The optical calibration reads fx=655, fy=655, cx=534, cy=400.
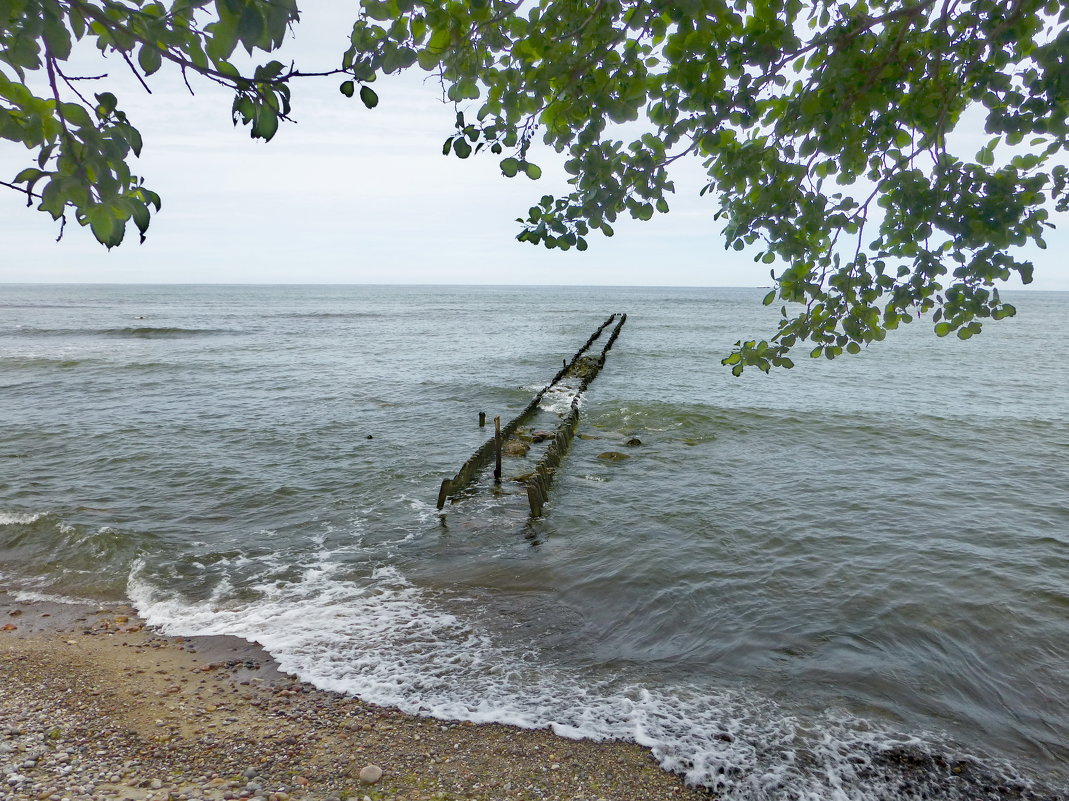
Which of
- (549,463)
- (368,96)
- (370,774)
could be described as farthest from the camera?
(549,463)

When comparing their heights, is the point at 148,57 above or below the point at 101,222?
above

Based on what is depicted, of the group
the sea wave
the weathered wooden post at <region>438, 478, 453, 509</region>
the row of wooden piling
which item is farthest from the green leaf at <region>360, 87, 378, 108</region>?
the weathered wooden post at <region>438, 478, 453, 509</region>

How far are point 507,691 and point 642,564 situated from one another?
4794 millimetres

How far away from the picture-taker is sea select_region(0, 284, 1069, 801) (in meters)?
7.82

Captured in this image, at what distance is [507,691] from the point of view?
8.28 m

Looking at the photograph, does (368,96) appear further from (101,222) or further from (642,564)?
(642,564)

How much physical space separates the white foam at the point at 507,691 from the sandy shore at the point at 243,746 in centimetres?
31

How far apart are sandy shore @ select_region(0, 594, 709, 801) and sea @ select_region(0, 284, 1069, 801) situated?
18.0 inches

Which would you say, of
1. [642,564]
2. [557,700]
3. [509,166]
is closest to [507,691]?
[557,700]

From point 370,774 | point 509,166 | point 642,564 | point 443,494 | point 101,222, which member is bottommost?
point 642,564

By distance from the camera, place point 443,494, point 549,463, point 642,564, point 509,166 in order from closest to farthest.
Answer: point 509,166
point 642,564
point 443,494
point 549,463

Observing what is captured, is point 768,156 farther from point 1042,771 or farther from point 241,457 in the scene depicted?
point 241,457

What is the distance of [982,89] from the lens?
4.14 m

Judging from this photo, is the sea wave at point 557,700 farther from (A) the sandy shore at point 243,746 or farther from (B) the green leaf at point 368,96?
(B) the green leaf at point 368,96
